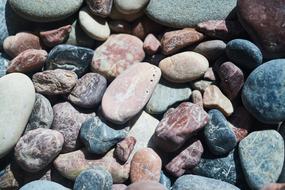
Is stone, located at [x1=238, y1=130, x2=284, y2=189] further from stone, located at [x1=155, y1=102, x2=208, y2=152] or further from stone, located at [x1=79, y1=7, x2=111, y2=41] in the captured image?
stone, located at [x1=79, y1=7, x2=111, y2=41]

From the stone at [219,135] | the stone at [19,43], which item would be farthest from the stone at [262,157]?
the stone at [19,43]

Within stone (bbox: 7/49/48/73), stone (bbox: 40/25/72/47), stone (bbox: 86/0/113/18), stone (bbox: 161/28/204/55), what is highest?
stone (bbox: 86/0/113/18)

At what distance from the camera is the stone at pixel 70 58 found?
1464mm

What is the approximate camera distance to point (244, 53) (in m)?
1.38

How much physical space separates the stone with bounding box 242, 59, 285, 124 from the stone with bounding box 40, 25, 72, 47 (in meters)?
0.52

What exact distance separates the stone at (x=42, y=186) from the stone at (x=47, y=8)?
45cm

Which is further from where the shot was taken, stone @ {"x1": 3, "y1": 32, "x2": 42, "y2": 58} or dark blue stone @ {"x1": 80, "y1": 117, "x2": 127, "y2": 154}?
stone @ {"x1": 3, "y1": 32, "x2": 42, "y2": 58}

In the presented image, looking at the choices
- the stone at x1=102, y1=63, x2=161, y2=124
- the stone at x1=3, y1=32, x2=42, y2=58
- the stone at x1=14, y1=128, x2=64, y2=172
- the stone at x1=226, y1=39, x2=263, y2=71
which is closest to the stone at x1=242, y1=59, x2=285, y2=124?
the stone at x1=226, y1=39, x2=263, y2=71

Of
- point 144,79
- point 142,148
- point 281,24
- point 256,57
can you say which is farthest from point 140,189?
point 281,24

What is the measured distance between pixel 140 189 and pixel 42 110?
0.35m

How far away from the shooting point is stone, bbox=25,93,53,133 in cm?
142

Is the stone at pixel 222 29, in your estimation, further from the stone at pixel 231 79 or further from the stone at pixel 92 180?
the stone at pixel 92 180

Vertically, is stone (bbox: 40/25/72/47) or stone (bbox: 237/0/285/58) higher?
stone (bbox: 237/0/285/58)

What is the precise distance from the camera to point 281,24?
137 centimetres
